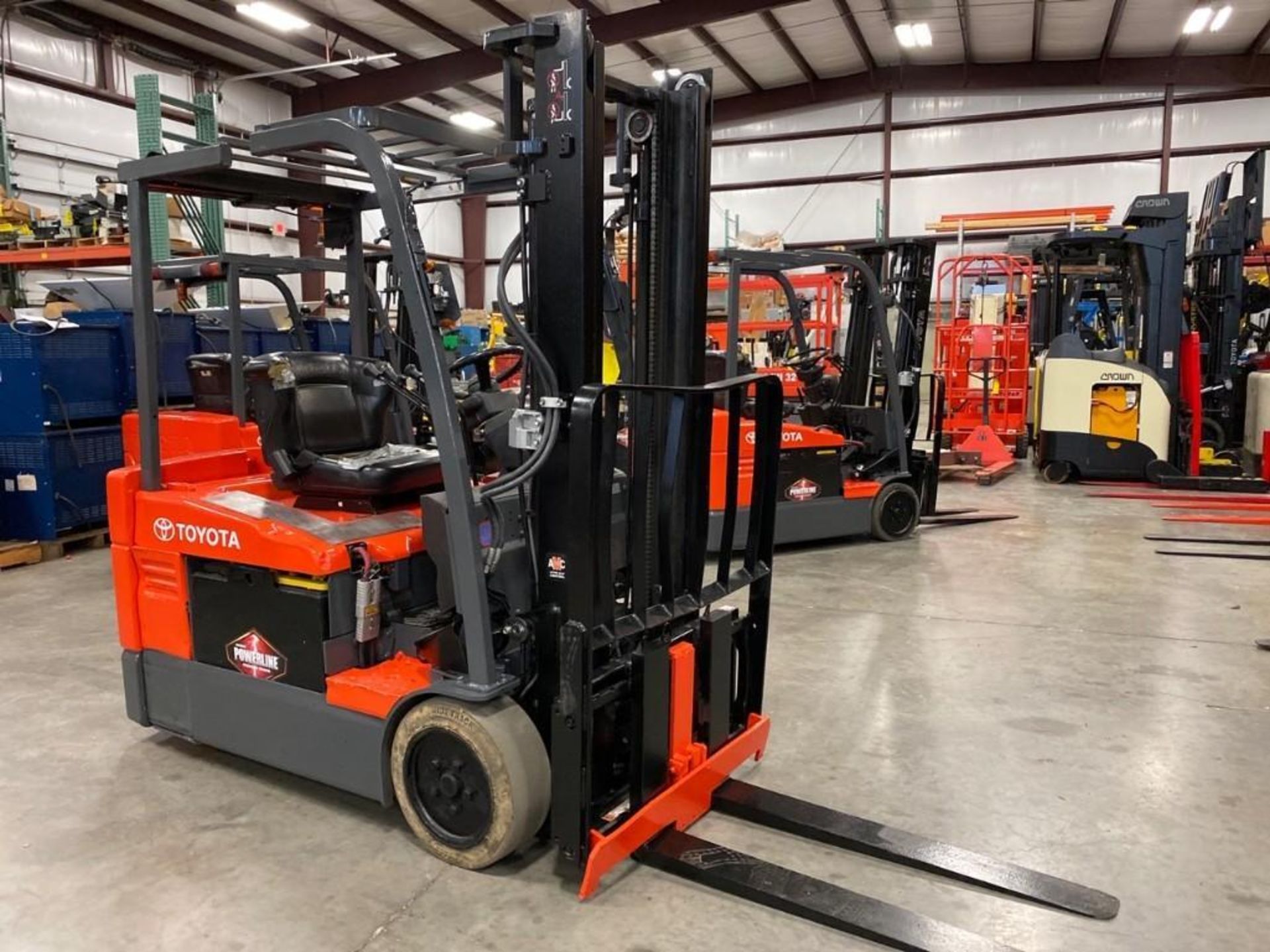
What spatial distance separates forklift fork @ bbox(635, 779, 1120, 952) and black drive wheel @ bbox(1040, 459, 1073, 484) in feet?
28.6

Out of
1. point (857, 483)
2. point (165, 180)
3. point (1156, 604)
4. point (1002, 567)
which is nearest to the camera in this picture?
point (165, 180)

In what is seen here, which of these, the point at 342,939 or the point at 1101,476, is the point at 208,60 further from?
the point at 342,939

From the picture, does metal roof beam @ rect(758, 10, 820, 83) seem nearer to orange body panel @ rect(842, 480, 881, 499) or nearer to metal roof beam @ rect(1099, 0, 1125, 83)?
metal roof beam @ rect(1099, 0, 1125, 83)

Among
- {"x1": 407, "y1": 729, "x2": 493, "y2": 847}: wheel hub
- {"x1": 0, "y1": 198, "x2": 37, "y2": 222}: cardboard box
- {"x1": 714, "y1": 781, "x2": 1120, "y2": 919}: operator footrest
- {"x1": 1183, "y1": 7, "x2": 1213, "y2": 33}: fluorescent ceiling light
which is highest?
{"x1": 1183, "y1": 7, "x2": 1213, "y2": 33}: fluorescent ceiling light

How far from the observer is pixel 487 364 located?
4117 mm

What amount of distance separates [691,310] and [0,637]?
15.2ft

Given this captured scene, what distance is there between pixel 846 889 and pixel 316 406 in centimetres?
265

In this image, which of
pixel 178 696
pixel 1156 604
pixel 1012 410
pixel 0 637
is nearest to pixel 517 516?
pixel 178 696

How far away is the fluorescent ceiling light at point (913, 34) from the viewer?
15.7 m

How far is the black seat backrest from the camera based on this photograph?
3.52 meters

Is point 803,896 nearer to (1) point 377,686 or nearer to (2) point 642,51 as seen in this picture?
(1) point 377,686

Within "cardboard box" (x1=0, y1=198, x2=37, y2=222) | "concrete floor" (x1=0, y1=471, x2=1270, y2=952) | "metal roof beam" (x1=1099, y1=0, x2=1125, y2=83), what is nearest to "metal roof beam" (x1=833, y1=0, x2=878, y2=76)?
"metal roof beam" (x1=1099, y1=0, x2=1125, y2=83)

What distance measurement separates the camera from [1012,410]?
1363cm

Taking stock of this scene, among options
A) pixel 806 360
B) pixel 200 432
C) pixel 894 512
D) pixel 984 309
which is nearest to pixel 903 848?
pixel 894 512
